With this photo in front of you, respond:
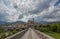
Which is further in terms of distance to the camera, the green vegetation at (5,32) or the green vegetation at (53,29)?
the green vegetation at (53,29)

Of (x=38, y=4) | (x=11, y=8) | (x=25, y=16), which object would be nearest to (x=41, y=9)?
(x=38, y=4)

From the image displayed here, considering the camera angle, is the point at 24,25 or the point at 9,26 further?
the point at 24,25

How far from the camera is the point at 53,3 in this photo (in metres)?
5.79

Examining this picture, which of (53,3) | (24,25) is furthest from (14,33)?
(53,3)

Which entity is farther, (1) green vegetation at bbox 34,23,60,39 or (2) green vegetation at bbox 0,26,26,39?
(1) green vegetation at bbox 34,23,60,39

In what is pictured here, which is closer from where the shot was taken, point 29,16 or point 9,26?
point 9,26

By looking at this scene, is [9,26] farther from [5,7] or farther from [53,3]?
[53,3]

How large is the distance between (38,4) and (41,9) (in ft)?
0.72

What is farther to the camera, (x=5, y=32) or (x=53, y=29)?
(x=53, y=29)

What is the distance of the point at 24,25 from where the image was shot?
587 cm

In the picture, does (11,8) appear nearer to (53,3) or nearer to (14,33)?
(14,33)

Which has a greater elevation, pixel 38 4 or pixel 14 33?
pixel 38 4

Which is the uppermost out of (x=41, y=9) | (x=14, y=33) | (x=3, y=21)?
(x=41, y=9)

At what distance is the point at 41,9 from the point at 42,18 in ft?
1.08
